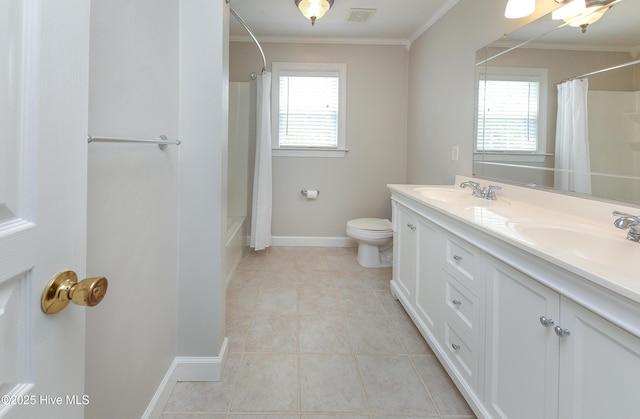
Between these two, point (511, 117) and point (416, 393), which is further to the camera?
point (511, 117)

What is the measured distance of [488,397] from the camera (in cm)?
129

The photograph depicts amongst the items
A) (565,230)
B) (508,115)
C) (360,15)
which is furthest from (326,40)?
(565,230)

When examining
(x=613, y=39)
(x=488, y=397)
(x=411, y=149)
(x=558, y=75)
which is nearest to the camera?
(x=488, y=397)

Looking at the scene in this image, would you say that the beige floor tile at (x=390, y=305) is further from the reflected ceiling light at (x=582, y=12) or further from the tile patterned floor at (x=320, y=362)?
Answer: the reflected ceiling light at (x=582, y=12)

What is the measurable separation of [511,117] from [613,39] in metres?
0.70

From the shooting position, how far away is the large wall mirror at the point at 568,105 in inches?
54.9

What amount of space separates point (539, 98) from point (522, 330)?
1337 millimetres

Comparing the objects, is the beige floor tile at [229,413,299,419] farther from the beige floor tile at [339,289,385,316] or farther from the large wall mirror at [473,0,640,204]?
the large wall mirror at [473,0,640,204]

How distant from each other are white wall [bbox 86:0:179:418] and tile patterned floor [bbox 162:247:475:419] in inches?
14.7

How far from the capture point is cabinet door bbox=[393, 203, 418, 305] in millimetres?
2184

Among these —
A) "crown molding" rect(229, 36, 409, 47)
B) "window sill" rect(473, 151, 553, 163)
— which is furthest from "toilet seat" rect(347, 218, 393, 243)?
"crown molding" rect(229, 36, 409, 47)

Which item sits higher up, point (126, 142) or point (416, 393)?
point (126, 142)

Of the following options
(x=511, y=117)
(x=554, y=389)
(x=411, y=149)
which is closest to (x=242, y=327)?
(x=554, y=389)

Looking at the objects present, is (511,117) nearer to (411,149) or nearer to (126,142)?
(411,149)
